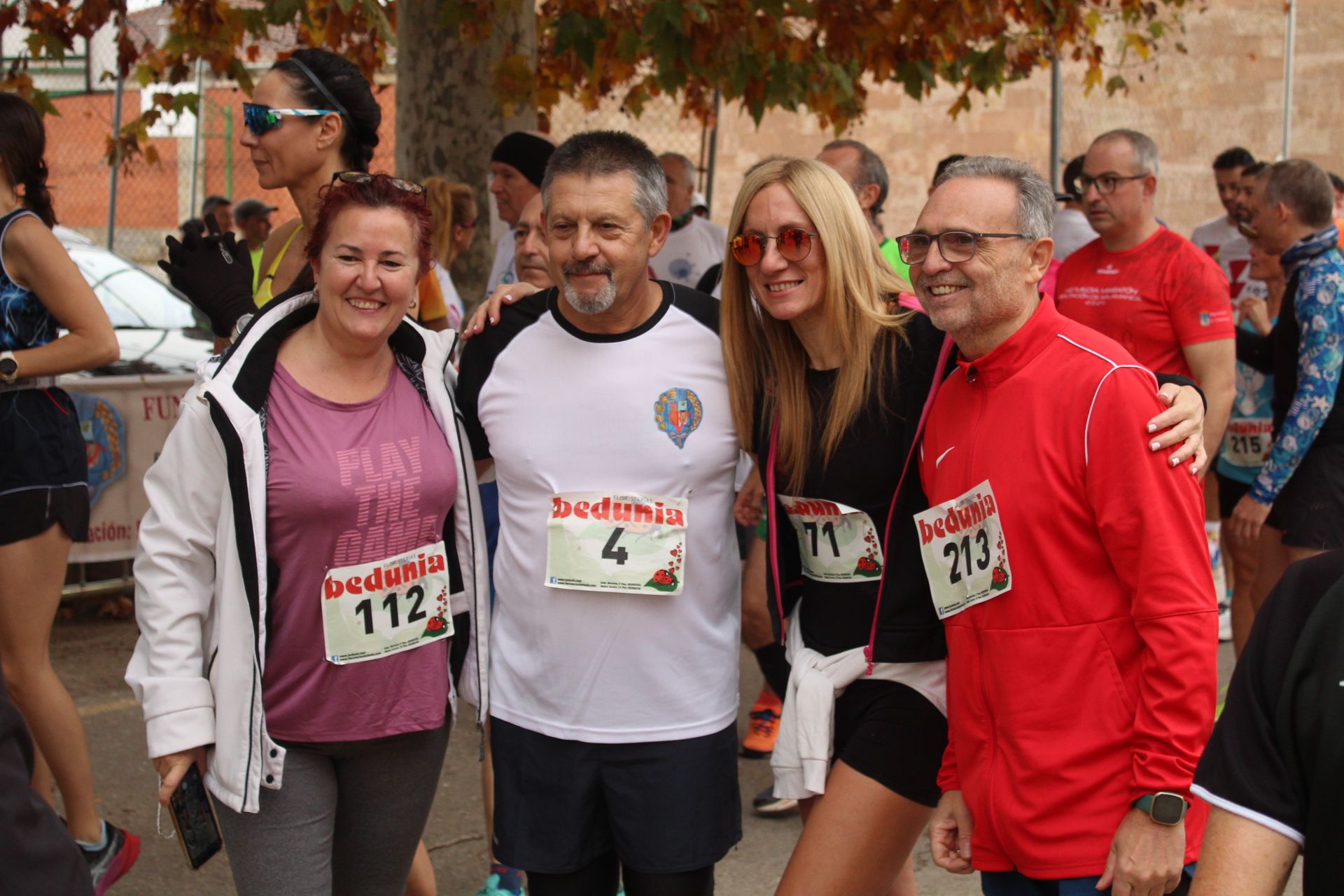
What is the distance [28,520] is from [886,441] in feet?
8.01

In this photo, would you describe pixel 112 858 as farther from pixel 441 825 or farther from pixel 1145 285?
pixel 1145 285

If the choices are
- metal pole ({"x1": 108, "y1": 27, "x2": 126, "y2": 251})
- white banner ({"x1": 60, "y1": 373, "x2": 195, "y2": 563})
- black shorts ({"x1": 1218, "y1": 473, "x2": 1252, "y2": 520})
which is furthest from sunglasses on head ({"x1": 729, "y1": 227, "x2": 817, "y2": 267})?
metal pole ({"x1": 108, "y1": 27, "x2": 126, "y2": 251})

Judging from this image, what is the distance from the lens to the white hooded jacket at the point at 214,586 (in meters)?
2.57

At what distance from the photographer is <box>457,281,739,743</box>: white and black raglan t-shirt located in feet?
8.98

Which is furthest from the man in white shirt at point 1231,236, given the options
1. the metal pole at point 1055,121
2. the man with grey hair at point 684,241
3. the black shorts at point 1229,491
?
the man with grey hair at point 684,241

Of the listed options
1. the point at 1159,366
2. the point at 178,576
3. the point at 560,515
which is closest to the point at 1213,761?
the point at 560,515

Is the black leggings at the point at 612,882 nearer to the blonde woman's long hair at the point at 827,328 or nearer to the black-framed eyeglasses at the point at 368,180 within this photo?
the blonde woman's long hair at the point at 827,328

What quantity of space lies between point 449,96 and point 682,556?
4.05m

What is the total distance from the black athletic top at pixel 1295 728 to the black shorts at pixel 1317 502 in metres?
3.61

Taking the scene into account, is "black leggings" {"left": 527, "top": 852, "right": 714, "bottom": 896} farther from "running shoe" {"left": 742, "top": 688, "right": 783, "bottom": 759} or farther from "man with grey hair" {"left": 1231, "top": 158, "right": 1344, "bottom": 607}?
"man with grey hair" {"left": 1231, "top": 158, "right": 1344, "bottom": 607}

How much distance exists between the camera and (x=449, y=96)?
20.4 feet

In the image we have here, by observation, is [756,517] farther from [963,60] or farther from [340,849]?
[963,60]

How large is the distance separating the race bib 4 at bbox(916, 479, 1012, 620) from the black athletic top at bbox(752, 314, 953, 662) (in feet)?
0.39

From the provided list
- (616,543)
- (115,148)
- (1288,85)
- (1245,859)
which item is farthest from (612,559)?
(1288,85)
